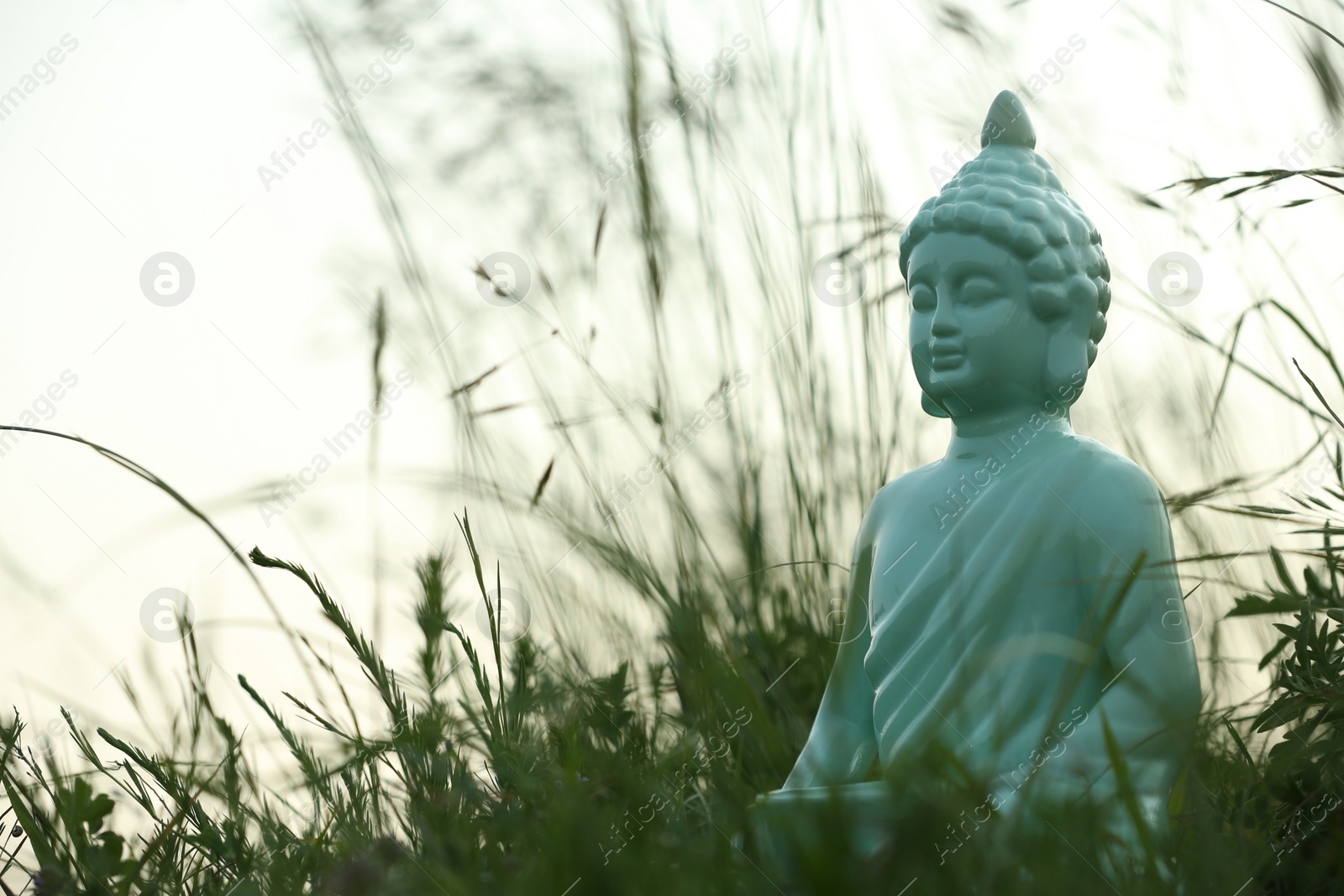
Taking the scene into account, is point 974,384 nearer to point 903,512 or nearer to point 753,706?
point 903,512

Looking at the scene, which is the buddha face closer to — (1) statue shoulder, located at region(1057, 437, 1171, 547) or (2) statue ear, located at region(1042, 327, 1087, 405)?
(2) statue ear, located at region(1042, 327, 1087, 405)

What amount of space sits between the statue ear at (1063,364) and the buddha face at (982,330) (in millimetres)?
12

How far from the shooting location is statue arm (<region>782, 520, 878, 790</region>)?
1.90 meters

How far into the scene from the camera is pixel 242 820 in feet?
4.66

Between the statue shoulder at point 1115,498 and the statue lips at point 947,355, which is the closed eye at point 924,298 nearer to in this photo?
the statue lips at point 947,355

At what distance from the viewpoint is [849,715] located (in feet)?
6.48

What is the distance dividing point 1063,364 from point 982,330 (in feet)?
0.53

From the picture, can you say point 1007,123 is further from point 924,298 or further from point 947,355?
point 947,355

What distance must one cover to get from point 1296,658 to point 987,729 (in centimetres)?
43

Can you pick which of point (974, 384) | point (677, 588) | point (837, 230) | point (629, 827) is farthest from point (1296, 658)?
point (837, 230)

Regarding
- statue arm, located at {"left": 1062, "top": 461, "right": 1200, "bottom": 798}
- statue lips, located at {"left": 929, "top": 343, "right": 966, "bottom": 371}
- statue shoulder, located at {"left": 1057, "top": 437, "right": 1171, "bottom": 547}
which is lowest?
statue arm, located at {"left": 1062, "top": 461, "right": 1200, "bottom": 798}

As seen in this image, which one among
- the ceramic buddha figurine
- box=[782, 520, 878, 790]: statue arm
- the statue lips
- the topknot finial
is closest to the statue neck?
the ceramic buddha figurine

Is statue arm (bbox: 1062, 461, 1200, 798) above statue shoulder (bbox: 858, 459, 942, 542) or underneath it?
underneath

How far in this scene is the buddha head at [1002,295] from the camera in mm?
1906
